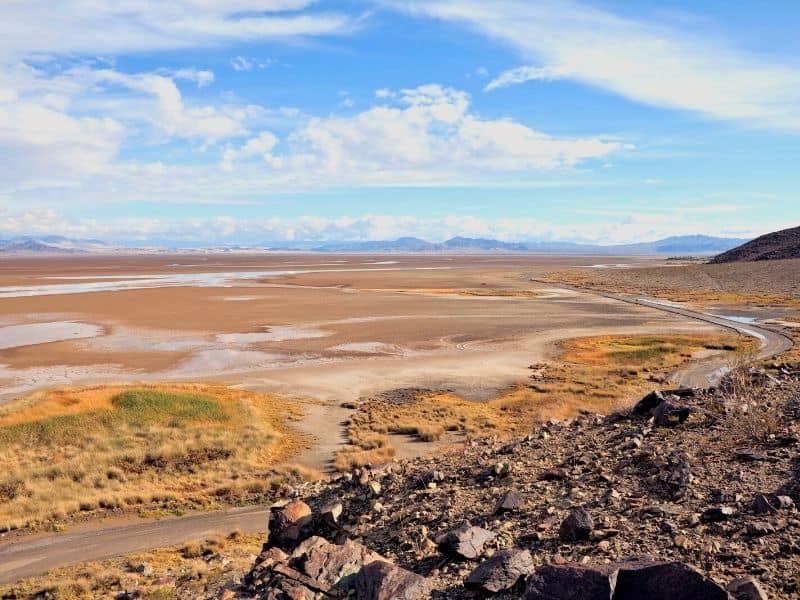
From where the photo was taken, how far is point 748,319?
56094mm

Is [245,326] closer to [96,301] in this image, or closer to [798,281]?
[96,301]

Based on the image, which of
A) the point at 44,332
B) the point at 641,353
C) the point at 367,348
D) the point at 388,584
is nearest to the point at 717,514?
the point at 388,584

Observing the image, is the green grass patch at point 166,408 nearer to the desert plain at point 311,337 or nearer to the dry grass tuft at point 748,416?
the desert plain at point 311,337

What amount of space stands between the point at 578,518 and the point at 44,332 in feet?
168

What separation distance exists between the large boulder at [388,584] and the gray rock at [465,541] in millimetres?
779

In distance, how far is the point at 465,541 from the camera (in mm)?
8992

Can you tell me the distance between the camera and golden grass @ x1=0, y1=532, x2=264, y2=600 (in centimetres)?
1169

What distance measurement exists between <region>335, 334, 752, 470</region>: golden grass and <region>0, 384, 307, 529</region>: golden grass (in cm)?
313

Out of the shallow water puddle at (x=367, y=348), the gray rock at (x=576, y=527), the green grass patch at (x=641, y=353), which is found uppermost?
the gray rock at (x=576, y=527)

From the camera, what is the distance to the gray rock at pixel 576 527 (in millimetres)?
8688

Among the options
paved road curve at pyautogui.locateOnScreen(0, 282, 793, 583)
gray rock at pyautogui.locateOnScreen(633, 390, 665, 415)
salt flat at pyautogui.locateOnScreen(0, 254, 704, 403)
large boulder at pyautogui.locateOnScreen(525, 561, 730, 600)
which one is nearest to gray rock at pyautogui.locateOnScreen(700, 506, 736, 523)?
large boulder at pyautogui.locateOnScreen(525, 561, 730, 600)

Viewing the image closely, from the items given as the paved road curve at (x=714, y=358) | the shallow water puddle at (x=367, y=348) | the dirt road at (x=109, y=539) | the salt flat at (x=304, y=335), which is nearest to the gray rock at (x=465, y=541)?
the dirt road at (x=109, y=539)

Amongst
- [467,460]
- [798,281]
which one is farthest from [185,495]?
[798,281]

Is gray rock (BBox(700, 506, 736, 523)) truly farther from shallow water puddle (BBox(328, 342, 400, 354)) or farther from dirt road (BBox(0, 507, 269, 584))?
shallow water puddle (BBox(328, 342, 400, 354))
